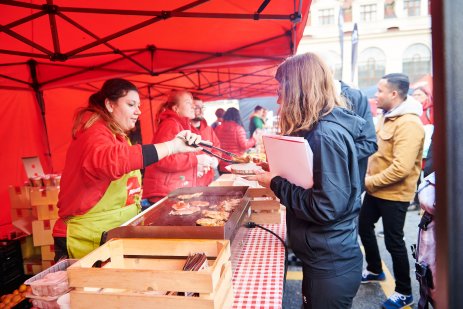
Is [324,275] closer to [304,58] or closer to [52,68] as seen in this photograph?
[304,58]

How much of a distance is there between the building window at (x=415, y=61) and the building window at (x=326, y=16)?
907 cm

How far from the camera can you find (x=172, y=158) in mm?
3129

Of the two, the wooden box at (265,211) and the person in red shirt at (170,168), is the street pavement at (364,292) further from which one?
the person in red shirt at (170,168)

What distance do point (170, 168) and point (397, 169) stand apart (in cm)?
224

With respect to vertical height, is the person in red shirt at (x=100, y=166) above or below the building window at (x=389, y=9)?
below

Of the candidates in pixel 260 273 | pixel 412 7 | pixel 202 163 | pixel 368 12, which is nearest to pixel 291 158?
pixel 260 273

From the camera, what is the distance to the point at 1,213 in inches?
166

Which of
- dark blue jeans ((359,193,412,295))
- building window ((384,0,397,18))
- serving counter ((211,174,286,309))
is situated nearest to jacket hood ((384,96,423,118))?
dark blue jeans ((359,193,412,295))

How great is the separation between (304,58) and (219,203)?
1.27 m

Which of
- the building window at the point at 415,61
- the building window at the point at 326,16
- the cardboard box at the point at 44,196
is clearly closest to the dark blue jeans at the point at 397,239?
the cardboard box at the point at 44,196

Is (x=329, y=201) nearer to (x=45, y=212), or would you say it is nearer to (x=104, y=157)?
(x=104, y=157)

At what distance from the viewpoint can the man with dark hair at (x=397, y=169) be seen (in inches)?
121

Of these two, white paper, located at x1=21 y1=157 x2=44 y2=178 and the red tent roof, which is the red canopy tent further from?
white paper, located at x1=21 y1=157 x2=44 y2=178

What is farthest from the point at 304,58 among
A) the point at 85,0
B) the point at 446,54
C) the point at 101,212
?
the point at 85,0
